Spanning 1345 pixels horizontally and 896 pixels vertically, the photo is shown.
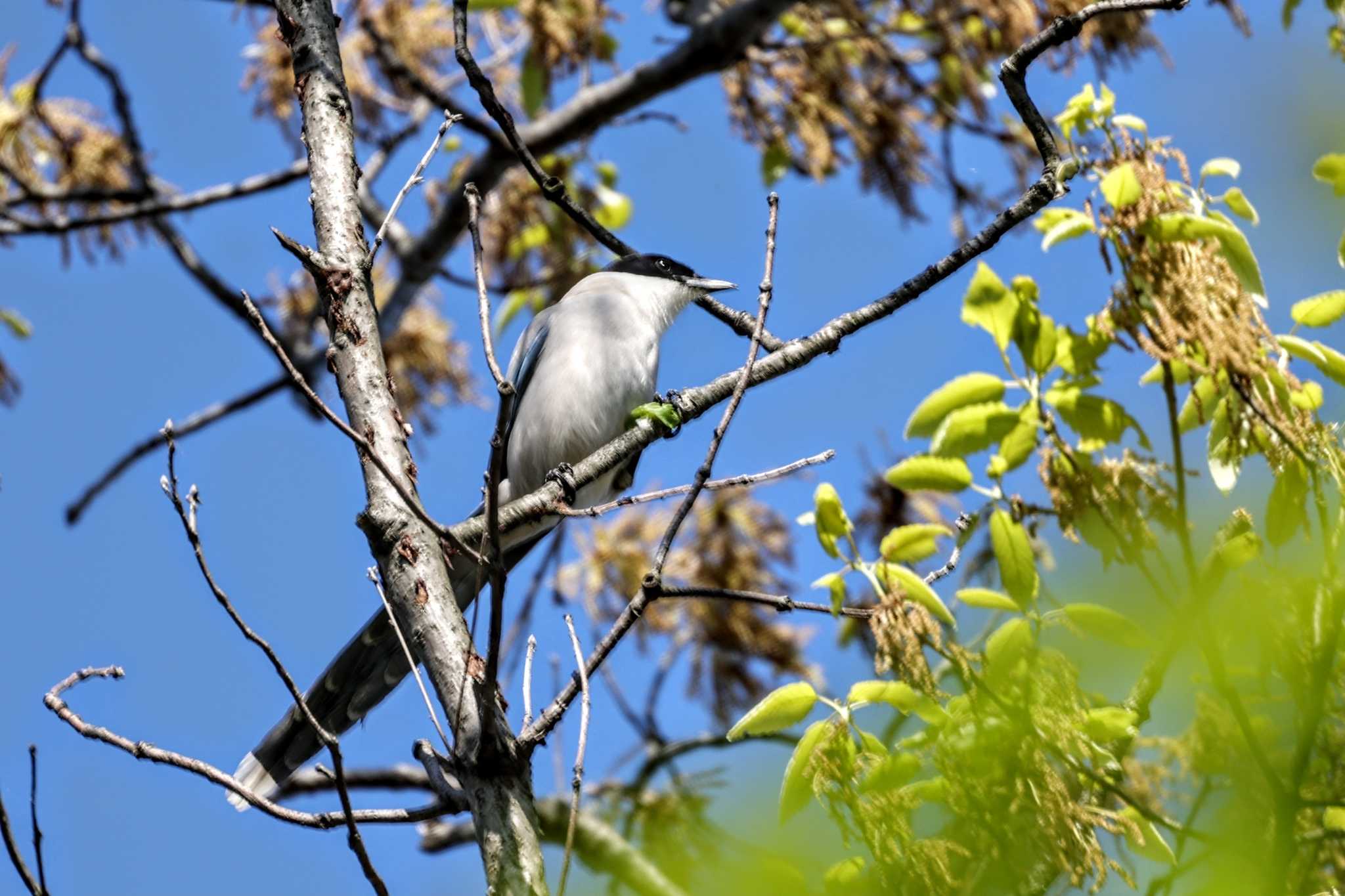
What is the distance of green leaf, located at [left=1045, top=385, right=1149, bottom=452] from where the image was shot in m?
2.75

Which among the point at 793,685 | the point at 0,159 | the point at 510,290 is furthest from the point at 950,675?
the point at 0,159

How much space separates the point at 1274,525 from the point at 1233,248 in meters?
0.93

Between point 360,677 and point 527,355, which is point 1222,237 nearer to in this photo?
point 360,677

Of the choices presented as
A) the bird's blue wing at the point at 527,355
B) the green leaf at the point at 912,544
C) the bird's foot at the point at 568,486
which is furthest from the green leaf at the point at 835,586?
the bird's blue wing at the point at 527,355

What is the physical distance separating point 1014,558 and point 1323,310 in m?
0.82

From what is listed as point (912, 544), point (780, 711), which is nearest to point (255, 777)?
point (780, 711)

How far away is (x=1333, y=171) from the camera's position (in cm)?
189

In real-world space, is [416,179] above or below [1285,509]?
above

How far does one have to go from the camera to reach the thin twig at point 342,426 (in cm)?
248

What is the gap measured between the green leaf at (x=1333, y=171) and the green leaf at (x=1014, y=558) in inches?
30.8

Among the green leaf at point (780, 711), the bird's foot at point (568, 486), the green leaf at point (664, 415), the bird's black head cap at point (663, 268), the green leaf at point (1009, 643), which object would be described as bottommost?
the green leaf at point (1009, 643)

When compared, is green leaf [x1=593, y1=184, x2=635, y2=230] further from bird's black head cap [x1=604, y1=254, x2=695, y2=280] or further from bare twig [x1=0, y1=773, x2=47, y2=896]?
bare twig [x1=0, y1=773, x2=47, y2=896]

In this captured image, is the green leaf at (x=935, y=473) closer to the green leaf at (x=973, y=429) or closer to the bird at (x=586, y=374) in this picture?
the green leaf at (x=973, y=429)

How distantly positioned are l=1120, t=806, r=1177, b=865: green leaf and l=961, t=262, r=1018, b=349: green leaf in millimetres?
1002
